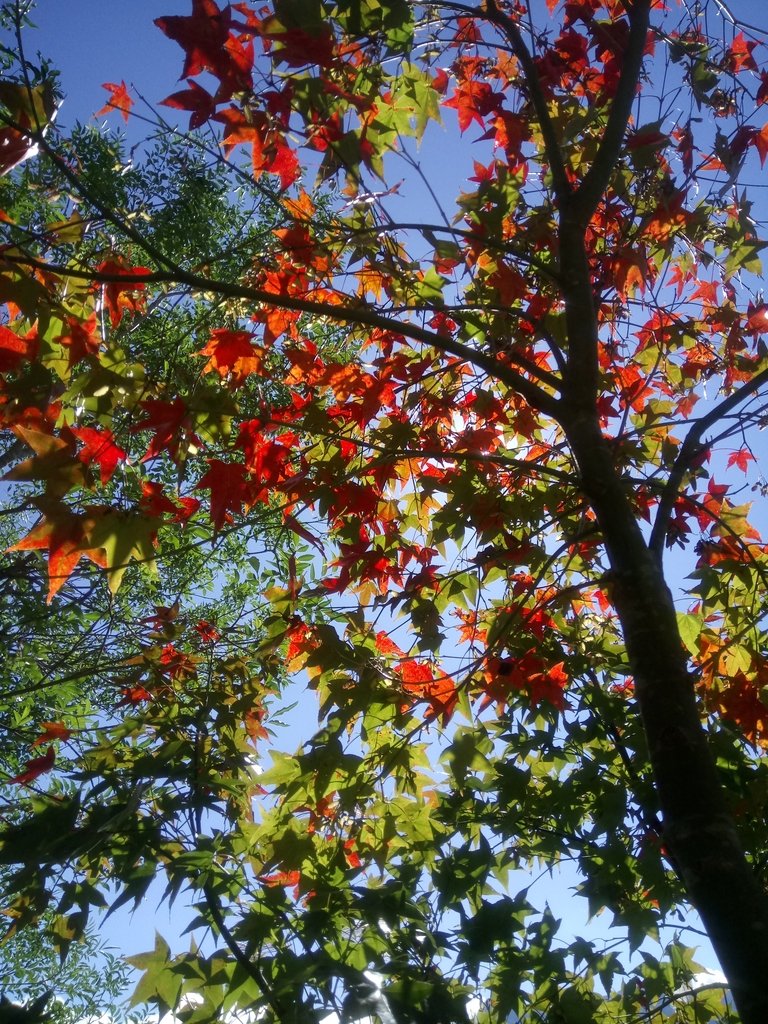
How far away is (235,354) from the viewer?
2.28 metres

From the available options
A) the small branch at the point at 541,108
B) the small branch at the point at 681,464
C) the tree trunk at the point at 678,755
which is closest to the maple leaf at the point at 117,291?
the small branch at the point at 541,108

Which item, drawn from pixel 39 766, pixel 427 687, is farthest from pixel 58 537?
pixel 427 687

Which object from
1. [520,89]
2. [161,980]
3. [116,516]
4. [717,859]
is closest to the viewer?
[717,859]

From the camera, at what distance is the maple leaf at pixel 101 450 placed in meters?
1.85

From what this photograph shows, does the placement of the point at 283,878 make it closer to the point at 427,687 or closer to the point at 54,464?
the point at 427,687

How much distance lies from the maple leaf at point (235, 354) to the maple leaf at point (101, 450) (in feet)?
1.48

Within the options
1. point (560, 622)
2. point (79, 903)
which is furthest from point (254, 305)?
point (79, 903)

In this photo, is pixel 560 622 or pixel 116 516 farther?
pixel 560 622

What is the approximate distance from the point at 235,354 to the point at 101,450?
1.95ft

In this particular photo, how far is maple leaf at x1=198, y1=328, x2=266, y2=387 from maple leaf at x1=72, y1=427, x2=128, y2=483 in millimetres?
451

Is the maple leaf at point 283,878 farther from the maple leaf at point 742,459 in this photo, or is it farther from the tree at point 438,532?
the maple leaf at point 742,459

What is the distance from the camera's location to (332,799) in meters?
2.11

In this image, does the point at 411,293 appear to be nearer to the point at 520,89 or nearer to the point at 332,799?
the point at 520,89

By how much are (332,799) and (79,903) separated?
753 millimetres
